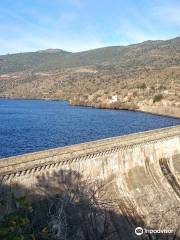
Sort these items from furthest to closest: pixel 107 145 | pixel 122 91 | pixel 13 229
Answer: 1. pixel 122 91
2. pixel 107 145
3. pixel 13 229

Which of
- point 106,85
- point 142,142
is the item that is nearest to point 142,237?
point 142,142

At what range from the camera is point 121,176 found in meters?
34.0

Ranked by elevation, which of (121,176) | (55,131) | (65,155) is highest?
(65,155)

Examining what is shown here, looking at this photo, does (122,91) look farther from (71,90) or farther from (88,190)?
(88,190)

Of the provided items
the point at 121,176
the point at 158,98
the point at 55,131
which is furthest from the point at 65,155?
the point at 158,98

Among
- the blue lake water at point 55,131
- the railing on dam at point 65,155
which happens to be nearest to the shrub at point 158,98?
the blue lake water at point 55,131

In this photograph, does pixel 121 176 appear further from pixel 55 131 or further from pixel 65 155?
pixel 55 131

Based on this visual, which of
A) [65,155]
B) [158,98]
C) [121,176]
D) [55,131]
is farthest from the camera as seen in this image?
[158,98]

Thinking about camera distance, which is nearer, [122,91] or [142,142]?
[142,142]

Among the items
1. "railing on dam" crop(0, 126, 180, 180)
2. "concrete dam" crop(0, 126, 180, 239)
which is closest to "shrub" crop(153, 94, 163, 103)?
"concrete dam" crop(0, 126, 180, 239)

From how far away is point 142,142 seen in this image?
38500 millimetres

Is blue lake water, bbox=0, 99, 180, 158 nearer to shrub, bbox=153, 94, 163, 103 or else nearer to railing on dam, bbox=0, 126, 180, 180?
railing on dam, bbox=0, 126, 180, 180

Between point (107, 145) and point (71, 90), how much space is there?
447 ft

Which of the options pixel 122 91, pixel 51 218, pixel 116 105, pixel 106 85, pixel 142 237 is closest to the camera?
pixel 51 218
